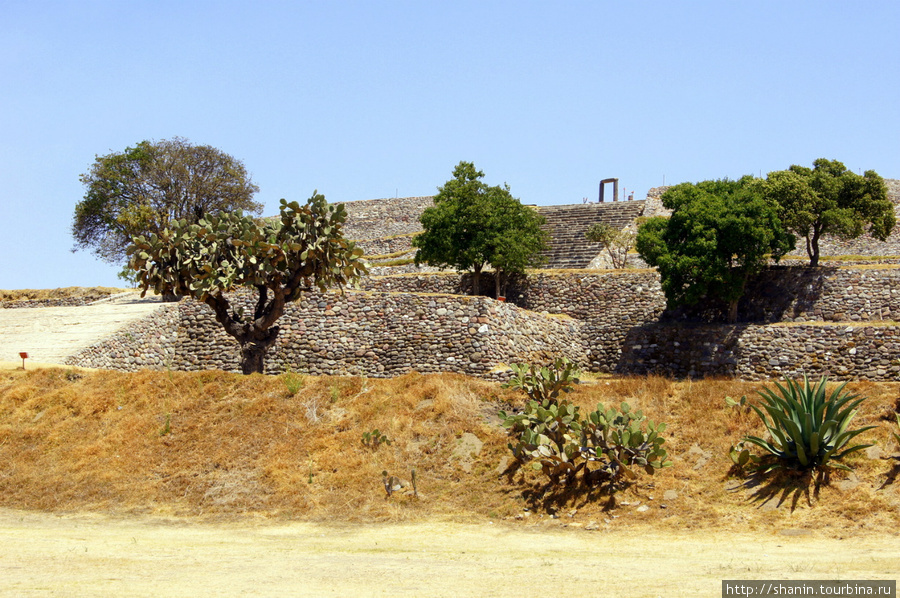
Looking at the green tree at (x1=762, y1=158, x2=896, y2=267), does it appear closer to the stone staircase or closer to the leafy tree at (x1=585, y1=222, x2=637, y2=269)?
the leafy tree at (x1=585, y1=222, x2=637, y2=269)

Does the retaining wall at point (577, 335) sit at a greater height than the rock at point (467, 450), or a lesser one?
greater

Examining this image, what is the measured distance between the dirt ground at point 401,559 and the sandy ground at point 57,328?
12.4 meters

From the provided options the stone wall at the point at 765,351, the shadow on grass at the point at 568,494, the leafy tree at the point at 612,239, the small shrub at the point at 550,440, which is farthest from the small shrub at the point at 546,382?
the leafy tree at the point at 612,239

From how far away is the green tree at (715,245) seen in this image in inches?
1132

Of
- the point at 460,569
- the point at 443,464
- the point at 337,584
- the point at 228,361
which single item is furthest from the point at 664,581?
the point at 228,361

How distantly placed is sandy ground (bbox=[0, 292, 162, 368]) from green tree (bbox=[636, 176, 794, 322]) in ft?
57.1

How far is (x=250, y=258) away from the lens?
23.9 meters

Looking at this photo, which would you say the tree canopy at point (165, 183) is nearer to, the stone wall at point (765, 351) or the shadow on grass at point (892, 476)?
the stone wall at point (765, 351)

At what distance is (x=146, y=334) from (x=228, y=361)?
10.5ft

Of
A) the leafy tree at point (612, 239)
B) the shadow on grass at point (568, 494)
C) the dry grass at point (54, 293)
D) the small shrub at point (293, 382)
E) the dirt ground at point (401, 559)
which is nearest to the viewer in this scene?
the dirt ground at point (401, 559)

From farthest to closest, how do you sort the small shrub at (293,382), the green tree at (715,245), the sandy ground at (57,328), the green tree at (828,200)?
1. the green tree at (828,200)
2. the green tree at (715,245)
3. the sandy ground at (57,328)
4. the small shrub at (293,382)

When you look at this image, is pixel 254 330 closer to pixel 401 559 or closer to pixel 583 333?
pixel 583 333

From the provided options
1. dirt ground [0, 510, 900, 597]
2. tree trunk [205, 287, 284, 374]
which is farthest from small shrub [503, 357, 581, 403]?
tree trunk [205, 287, 284, 374]

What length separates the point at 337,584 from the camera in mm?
11867
